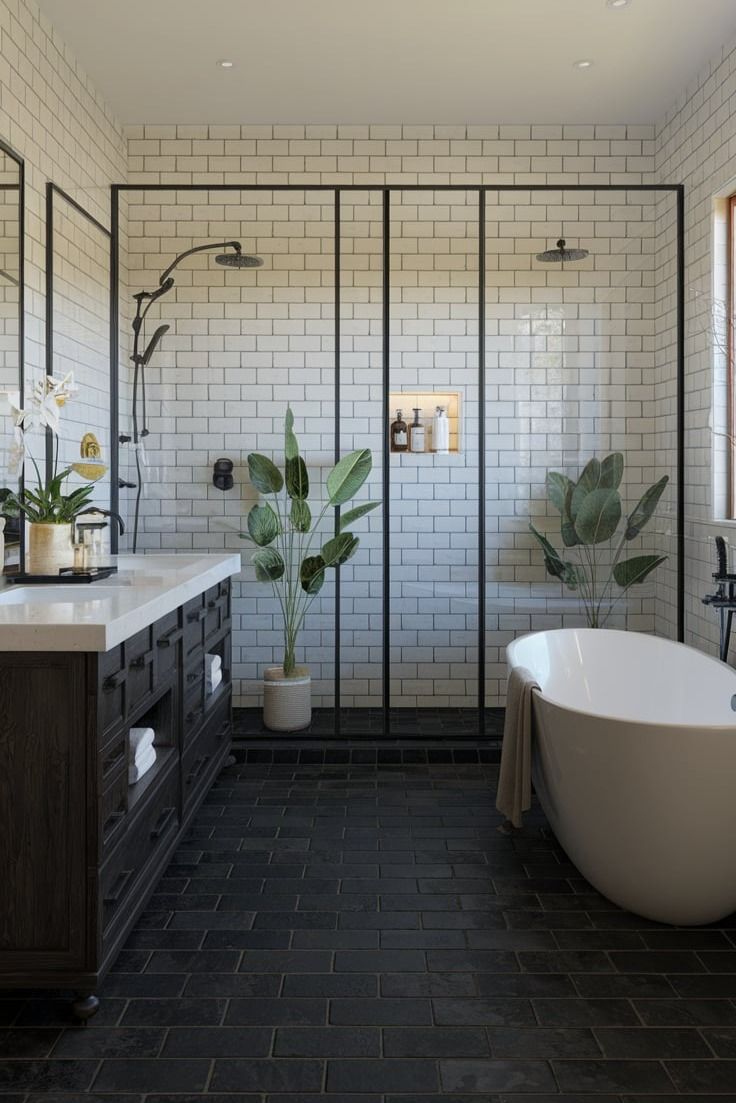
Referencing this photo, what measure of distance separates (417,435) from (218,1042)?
3.10 metres

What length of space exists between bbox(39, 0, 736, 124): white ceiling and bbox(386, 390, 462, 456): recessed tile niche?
5.31 ft

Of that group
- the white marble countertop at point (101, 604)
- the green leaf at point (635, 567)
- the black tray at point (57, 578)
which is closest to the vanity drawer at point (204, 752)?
the white marble countertop at point (101, 604)

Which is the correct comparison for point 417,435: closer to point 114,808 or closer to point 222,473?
point 222,473

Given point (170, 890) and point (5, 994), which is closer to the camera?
point (5, 994)

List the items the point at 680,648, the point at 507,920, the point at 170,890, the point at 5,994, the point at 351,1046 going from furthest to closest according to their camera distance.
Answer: the point at 680,648 < the point at 170,890 < the point at 507,920 < the point at 5,994 < the point at 351,1046

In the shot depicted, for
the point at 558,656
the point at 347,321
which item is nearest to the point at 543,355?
the point at 347,321

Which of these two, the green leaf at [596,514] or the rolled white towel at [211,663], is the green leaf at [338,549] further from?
the green leaf at [596,514]

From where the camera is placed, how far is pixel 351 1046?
7.16 ft

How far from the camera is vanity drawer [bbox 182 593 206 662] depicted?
3338 mm

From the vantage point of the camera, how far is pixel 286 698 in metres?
4.61

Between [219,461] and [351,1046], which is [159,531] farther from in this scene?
[351,1046]

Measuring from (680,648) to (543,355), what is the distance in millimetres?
1617

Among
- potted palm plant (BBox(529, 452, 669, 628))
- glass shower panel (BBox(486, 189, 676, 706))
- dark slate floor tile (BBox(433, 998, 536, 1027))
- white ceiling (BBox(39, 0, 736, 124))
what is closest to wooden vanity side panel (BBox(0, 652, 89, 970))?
dark slate floor tile (BBox(433, 998, 536, 1027))

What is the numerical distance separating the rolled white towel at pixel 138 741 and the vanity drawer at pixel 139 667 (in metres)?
0.11
